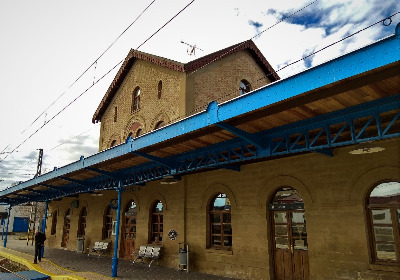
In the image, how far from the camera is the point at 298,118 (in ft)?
20.6

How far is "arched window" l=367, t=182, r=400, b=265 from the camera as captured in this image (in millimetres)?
6898

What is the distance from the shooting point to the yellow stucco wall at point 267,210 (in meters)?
7.24

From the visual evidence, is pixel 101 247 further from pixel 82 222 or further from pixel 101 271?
pixel 82 222

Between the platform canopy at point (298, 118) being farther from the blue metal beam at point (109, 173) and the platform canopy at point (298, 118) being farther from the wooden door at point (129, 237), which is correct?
the wooden door at point (129, 237)

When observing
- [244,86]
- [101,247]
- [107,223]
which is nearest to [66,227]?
[107,223]

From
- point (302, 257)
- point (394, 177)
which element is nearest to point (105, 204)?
point (302, 257)

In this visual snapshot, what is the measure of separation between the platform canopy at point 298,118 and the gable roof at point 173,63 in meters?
5.56

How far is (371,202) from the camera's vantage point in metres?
7.34

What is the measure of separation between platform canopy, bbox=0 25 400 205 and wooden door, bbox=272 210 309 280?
2.34 meters

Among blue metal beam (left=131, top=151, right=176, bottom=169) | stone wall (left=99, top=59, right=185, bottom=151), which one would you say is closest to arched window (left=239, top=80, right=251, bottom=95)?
stone wall (left=99, top=59, right=185, bottom=151)

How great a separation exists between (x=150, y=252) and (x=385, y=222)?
894 cm

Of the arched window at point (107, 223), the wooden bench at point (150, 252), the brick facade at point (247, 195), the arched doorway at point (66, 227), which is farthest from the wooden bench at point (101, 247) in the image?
the arched doorway at point (66, 227)

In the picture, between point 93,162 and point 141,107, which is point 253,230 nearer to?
point 93,162

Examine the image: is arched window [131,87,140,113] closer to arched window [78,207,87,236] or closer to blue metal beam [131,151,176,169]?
blue metal beam [131,151,176,169]
